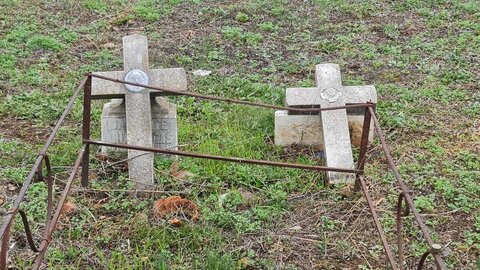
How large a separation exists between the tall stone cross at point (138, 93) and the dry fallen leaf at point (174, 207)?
12.2 inches

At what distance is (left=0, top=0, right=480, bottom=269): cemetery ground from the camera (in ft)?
11.9

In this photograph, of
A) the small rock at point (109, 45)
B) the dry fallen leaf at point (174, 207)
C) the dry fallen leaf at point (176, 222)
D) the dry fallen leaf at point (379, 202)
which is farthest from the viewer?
the small rock at point (109, 45)

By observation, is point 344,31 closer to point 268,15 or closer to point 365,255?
point 268,15

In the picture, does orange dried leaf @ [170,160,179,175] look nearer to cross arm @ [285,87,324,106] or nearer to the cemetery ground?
the cemetery ground

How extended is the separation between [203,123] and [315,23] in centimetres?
276

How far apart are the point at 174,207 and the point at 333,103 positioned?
54.8 inches

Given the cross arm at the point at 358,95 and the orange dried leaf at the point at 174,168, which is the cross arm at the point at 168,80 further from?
the cross arm at the point at 358,95

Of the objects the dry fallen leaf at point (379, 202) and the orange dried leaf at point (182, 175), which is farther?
the orange dried leaf at point (182, 175)

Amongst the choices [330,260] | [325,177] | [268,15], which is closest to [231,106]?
[325,177]

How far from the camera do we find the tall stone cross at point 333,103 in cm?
431

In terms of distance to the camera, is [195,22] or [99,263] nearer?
[99,263]

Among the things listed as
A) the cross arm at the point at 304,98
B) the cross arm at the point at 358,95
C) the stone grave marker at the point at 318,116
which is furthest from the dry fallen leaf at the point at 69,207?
the cross arm at the point at 358,95

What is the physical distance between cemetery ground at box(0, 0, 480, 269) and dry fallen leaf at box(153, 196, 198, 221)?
0.19 ft

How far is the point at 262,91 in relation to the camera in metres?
5.58
